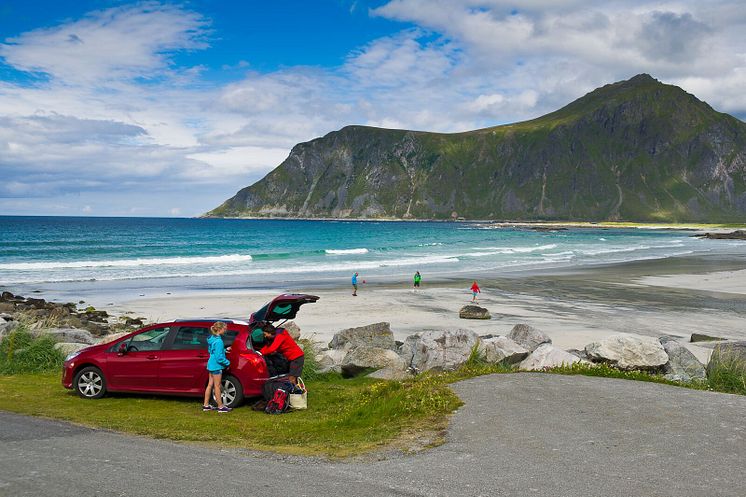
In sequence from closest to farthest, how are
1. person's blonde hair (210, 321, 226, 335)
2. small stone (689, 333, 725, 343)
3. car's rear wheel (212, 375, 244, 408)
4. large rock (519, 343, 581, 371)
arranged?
person's blonde hair (210, 321, 226, 335) < car's rear wheel (212, 375, 244, 408) < large rock (519, 343, 581, 371) < small stone (689, 333, 725, 343)

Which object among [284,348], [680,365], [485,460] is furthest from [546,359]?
[485,460]

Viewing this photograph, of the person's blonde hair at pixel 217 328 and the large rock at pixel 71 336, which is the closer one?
the person's blonde hair at pixel 217 328

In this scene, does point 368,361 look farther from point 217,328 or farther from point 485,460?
point 485,460

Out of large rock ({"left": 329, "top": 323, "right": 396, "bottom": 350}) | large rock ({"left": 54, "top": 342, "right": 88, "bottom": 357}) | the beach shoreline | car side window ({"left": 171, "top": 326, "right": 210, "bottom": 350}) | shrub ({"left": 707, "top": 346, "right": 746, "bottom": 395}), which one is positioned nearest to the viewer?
car side window ({"left": 171, "top": 326, "right": 210, "bottom": 350})

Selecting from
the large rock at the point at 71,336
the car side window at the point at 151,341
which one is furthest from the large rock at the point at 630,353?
the large rock at the point at 71,336

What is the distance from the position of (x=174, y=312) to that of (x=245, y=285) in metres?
13.5

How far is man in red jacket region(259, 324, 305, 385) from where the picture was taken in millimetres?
11992

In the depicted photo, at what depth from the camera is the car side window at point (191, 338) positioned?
1224cm

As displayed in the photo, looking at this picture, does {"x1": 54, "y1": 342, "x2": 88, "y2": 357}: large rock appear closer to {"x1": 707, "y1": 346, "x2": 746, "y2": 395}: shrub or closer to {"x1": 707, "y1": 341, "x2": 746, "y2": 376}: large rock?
{"x1": 707, "y1": 346, "x2": 746, "y2": 395}: shrub

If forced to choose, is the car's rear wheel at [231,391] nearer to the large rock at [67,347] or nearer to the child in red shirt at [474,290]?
the large rock at [67,347]

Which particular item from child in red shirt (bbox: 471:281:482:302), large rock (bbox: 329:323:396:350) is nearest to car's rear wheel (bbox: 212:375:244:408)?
large rock (bbox: 329:323:396:350)

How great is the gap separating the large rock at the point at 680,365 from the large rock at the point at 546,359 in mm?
2266

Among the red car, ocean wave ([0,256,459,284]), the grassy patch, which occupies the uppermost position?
the red car

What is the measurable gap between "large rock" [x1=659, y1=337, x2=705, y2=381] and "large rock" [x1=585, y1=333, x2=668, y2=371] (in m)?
0.28
